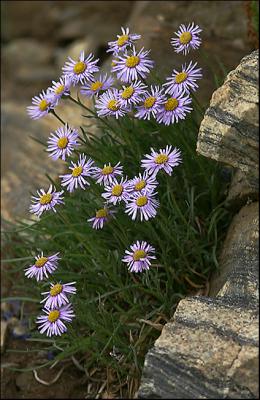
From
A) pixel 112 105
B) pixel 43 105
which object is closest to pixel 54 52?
pixel 43 105

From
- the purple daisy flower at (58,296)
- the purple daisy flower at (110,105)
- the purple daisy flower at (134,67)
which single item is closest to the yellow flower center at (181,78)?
the purple daisy flower at (134,67)

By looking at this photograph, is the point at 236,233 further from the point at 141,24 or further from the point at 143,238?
the point at 141,24

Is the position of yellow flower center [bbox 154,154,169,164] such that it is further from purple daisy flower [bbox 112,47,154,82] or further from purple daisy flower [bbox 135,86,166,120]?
purple daisy flower [bbox 112,47,154,82]

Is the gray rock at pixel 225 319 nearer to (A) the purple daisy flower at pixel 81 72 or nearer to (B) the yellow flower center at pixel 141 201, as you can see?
(B) the yellow flower center at pixel 141 201

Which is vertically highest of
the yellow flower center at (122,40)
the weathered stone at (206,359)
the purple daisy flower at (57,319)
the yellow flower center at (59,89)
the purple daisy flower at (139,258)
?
the yellow flower center at (122,40)

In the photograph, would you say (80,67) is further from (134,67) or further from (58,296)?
(58,296)

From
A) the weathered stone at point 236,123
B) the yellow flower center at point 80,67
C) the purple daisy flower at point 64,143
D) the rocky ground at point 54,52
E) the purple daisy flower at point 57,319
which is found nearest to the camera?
the weathered stone at point 236,123

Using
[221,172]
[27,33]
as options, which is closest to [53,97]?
[221,172]
